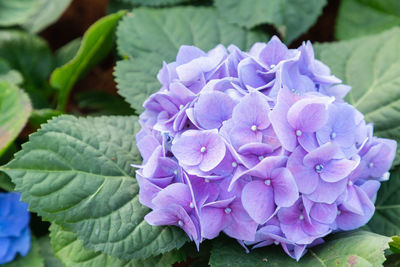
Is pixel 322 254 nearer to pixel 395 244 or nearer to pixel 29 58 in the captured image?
pixel 395 244

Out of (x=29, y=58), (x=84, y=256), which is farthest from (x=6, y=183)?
(x=29, y=58)

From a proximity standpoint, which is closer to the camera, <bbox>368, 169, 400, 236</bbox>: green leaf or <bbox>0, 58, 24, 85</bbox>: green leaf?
<bbox>368, 169, 400, 236</bbox>: green leaf

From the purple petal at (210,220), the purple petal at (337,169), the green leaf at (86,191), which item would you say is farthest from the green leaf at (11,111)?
the purple petal at (337,169)

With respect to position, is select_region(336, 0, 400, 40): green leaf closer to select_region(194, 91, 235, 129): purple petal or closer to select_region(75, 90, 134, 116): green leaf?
select_region(75, 90, 134, 116): green leaf

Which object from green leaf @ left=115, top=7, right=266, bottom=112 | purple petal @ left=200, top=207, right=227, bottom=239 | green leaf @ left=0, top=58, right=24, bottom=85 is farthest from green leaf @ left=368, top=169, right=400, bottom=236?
green leaf @ left=0, top=58, right=24, bottom=85

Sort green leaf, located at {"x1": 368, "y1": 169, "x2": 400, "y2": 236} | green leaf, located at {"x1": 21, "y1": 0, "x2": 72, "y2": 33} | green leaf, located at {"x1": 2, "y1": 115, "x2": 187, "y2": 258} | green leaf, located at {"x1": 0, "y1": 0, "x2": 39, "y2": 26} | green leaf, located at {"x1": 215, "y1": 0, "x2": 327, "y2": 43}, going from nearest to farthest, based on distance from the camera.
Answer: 1. green leaf, located at {"x1": 2, "y1": 115, "x2": 187, "y2": 258}
2. green leaf, located at {"x1": 368, "y1": 169, "x2": 400, "y2": 236}
3. green leaf, located at {"x1": 215, "y1": 0, "x2": 327, "y2": 43}
4. green leaf, located at {"x1": 0, "y1": 0, "x2": 39, "y2": 26}
5. green leaf, located at {"x1": 21, "y1": 0, "x2": 72, "y2": 33}

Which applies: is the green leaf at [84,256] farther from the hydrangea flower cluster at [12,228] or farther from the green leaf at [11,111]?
the green leaf at [11,111]
